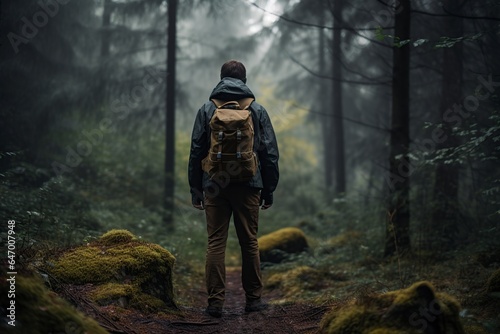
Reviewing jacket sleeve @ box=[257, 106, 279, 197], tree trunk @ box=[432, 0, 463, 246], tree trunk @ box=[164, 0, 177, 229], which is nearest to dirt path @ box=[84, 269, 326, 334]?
jacket sleeve @ box=[257, 106, 279, 197]

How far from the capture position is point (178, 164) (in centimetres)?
1622

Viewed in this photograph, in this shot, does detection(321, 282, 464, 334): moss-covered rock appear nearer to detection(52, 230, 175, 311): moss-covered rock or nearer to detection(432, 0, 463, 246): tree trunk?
detection(52, 230, 175, 311): moss-covered rock

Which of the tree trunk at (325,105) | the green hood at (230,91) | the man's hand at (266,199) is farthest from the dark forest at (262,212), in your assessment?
the green hood at (230,91)

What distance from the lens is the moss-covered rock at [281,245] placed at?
8617mm

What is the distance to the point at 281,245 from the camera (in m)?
8.86

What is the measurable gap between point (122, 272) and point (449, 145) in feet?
22.2

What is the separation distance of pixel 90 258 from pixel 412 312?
10.7ft

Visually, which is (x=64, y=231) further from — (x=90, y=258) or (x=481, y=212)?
(x=481, y=212)

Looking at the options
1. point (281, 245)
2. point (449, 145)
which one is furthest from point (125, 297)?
point (449, 145)

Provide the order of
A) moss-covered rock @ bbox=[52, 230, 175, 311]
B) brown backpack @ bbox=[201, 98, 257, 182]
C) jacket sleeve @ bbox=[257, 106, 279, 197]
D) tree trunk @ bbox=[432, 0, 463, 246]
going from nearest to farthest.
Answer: moss-covered rock @ bbox=[52, 230, 175, 311] → brown backpack @ bbox=[201, 98, 257, 182] → jacket sleeve @ bbox=[257, 106, 279, 197] → tree trunk @ bbox=[432, 0, 463, 246]

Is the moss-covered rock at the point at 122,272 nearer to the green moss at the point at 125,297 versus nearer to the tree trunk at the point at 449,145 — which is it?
the green moss at the point at 125,297

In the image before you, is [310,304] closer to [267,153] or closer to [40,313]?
[267,153]

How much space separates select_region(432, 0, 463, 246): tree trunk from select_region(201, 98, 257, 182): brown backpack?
391 cm

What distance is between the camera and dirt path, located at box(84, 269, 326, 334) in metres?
3.77
